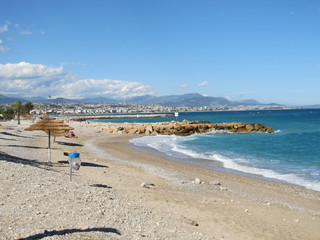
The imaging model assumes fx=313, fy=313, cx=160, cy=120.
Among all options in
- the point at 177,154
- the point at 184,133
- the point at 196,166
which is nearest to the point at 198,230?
the point at 196,166

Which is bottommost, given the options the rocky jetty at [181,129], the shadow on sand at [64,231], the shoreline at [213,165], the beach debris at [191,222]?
the rocky jetty at [181,129]

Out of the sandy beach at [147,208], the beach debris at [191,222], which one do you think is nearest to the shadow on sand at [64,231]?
the sandy beach at [147,208]

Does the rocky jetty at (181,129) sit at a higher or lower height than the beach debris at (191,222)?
lower

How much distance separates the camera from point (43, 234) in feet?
19.2

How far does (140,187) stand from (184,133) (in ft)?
118

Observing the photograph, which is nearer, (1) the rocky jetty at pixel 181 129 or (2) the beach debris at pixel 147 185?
(2) the beach debris at pixel 147 185

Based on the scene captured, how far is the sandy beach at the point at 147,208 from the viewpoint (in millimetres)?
6676

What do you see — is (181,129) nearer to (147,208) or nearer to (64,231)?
(147,208)

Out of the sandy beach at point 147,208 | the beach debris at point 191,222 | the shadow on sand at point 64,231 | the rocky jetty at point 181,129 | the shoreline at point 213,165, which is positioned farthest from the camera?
the rocky jetty at point 181,129

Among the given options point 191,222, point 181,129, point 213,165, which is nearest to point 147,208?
point 191,222

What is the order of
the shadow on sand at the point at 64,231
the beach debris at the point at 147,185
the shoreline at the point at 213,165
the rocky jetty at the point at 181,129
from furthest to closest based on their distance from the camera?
the rocky jetty at the point at 181,129
the shoreline at the point at 213,165
the beach debris at the point at 147,185
the shadow on sand at the point at 64,231

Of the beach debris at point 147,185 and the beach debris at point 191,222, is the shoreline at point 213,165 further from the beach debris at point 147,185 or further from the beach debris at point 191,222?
the beach debris at point 191,222

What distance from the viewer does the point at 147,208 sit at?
29.5 feet

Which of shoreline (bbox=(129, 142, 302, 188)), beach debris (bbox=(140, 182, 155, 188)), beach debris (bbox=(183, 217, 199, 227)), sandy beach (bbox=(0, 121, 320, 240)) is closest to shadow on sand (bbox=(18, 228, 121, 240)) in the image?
sandy beach (bbox=(0, 121, 320, 240))
